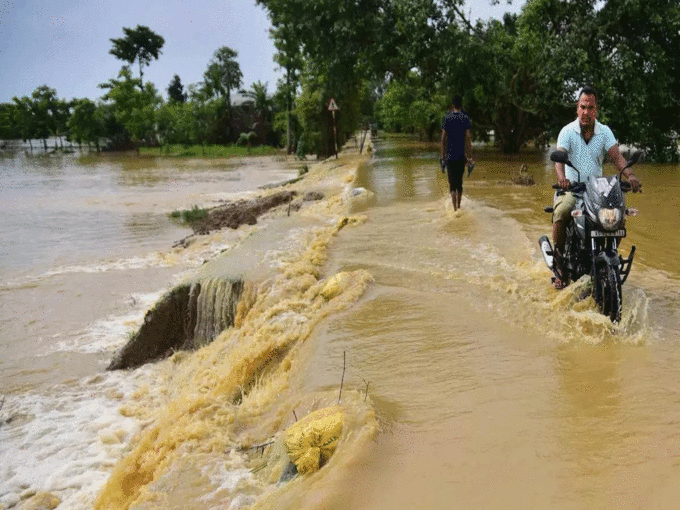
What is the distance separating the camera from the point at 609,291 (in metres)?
4.49

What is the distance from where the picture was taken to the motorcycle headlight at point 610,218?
4.29 meters

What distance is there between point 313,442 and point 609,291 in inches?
108

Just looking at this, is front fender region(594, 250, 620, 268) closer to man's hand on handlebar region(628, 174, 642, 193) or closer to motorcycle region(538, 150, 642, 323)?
motorcycle region(538, 150, 642, 323)

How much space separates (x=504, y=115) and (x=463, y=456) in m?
22.6

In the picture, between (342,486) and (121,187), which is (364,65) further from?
(342,486)

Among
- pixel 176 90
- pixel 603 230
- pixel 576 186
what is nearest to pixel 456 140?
pixel 576 186

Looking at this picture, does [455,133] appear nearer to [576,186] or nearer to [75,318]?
[576,186]

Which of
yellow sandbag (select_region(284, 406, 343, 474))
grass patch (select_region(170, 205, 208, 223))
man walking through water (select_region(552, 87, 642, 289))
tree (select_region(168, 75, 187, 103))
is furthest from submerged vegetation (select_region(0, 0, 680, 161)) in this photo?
tree (select_region(168, 75, 187, 103))

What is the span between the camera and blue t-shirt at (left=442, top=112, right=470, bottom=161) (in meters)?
8.87

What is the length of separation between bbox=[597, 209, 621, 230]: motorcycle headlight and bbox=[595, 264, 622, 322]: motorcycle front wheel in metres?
0.31

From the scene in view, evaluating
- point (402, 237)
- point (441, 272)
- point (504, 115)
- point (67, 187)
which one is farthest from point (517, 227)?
point (67, 187)

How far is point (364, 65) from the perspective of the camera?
2373 centimetres

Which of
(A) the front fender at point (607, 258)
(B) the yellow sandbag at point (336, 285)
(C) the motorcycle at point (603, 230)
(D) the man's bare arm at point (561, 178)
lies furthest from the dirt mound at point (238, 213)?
(A) the front fender at point (607, 258)

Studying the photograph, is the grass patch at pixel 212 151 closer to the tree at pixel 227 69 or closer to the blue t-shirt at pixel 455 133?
the tree at pixel 227 69
